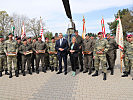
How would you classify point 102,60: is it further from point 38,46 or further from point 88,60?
point 38,46

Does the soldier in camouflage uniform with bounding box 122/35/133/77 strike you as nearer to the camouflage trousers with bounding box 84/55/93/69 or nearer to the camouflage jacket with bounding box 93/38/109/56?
the camouflage jacket with bounding box 93/38/109/56

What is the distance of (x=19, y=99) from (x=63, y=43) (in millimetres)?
3451

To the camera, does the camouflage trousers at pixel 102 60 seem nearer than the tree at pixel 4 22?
Yes

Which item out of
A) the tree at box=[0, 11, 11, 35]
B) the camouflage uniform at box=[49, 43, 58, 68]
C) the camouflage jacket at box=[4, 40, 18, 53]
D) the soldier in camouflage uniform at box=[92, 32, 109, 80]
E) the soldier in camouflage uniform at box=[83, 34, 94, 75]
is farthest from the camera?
the tree at box=[0, 11, 11, 35]

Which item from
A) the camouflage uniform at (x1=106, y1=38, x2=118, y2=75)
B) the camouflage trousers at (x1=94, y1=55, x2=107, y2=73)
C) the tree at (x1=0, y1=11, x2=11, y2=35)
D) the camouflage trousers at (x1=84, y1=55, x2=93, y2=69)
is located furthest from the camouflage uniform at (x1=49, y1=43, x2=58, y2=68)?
the tree at (x1=0, y1=11, x2=11, y2=35)

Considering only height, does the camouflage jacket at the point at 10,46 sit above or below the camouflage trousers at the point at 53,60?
above

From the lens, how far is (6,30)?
3241cm

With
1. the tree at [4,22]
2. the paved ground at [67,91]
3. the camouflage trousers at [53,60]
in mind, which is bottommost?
the paved ground at [67,91]

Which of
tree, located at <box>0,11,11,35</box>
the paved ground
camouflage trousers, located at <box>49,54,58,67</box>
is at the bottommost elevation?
the paved ground

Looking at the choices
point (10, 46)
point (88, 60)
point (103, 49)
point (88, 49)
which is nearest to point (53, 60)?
point (88, 60)

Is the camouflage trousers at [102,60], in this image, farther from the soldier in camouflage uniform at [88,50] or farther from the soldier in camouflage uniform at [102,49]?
the soldier in camouflage uniform at [88,50]

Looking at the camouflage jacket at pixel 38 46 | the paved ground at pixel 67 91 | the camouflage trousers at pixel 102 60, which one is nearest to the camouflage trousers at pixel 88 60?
the camouflage trousers at pixel 102 60

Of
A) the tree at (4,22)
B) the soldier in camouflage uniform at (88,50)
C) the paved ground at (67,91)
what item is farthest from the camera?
the tree at (4,22)

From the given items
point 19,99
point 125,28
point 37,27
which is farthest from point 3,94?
point 37,27
